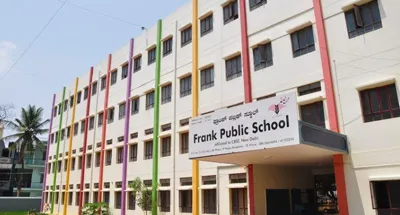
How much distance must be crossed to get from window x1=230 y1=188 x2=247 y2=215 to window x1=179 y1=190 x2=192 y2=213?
102 inches

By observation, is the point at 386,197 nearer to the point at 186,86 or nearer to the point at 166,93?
the point at 186,86

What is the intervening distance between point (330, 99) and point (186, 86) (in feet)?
26.9

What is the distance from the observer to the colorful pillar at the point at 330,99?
10.3m

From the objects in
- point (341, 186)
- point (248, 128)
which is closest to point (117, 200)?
point (248, 128)

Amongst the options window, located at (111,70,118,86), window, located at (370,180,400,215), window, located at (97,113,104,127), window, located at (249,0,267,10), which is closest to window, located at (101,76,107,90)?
window, located at (111,70,118,86)

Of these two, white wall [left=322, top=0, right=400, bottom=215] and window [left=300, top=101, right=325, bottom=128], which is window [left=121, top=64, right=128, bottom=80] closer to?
window [left=300, top=101, right=325, bottom=128]

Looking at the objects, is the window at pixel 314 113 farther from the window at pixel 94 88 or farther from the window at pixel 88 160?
the window at pixel 94 88

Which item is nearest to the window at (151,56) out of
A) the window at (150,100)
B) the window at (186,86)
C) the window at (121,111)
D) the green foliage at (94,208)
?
the window at (150,100)

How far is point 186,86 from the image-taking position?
17531mm

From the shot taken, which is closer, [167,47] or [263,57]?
[263,57]

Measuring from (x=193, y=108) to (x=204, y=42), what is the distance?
335 centimetres

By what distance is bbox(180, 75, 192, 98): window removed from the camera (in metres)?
17.3

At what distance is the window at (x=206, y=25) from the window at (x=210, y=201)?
769cm

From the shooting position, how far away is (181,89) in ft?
58.3
